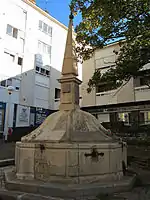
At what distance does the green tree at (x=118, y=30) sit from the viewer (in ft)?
29.1

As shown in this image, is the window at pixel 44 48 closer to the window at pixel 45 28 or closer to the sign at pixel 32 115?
the window at pixel 45 28

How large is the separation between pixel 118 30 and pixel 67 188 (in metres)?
7.35

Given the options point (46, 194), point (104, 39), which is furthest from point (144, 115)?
point (46, 194)

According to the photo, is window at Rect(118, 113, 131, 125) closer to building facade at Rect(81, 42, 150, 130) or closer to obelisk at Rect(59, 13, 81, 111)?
building facade at Rect(81, 42, 150, 130)

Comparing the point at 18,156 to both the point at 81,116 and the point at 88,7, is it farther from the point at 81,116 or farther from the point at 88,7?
the point at 88,7

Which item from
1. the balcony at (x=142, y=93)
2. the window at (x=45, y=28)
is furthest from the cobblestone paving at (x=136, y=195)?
the window at (x=45, y=28)

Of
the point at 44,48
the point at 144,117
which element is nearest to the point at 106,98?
the point at 144,117

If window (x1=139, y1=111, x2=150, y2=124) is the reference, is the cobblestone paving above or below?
below

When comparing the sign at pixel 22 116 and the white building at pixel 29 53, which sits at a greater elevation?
the white building at pixel 29 53

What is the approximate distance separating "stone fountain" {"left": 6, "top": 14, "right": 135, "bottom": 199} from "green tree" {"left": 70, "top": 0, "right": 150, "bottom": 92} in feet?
15.6

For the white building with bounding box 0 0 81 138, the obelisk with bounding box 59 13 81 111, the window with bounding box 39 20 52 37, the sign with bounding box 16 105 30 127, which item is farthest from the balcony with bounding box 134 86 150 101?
the obelisk with bounding box 59 13 81 111

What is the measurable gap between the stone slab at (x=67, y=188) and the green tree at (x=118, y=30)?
20.0ft

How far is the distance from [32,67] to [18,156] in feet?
64.9

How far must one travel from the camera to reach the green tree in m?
8.87
